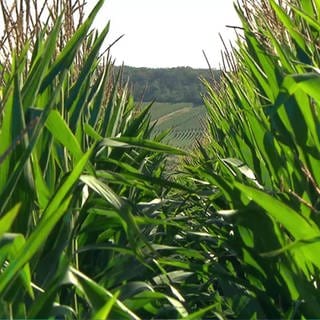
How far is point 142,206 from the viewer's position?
2105mm

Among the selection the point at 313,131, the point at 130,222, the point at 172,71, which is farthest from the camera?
the point at 172,71

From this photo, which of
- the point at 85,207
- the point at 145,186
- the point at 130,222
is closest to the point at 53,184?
the point at 85,207

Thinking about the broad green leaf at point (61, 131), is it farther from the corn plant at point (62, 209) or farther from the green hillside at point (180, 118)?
the green hillside at point (180, 118)

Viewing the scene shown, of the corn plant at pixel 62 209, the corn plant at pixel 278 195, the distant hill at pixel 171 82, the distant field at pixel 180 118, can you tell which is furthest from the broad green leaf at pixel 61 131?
the distant hill at pixel 171 82

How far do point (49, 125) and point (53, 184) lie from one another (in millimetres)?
312

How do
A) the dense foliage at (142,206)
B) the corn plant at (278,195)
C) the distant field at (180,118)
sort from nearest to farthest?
the dense foliage at (142,206)
the corn plant at (278,195)
the distant field at (180,118)

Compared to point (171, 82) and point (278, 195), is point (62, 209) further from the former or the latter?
point (171, 82)

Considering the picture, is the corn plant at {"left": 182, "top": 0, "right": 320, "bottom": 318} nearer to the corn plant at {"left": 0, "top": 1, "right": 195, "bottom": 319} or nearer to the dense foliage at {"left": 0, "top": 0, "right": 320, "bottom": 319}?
the dense foliage at {"left": 0, "top": 0, "right": 320, "bottom": 319}

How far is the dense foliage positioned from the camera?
1.41 metres

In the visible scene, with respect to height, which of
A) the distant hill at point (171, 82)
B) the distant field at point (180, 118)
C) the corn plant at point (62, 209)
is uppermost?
the distant hill at point (171, 82)

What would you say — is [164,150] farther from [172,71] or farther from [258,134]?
[172,71]

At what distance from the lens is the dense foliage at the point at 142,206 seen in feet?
4.61

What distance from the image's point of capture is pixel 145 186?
1.99m

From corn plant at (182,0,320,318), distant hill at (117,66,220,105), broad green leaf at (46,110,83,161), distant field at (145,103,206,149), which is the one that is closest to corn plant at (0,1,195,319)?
broad green leaf at (46,110,83,161)
